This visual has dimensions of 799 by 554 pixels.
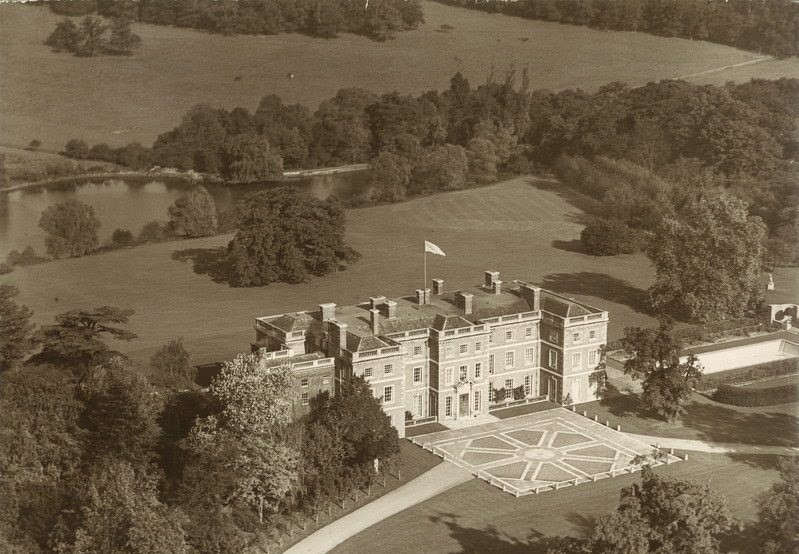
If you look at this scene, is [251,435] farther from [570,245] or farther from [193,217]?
[570,245]

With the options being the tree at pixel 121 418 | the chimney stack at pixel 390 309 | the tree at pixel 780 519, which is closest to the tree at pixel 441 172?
the chimney stack at pixel 390 309

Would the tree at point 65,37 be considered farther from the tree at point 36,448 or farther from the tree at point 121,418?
the tree at point 121,418

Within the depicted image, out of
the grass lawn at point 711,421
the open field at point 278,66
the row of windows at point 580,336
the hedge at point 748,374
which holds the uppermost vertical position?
the open field at point 278,66

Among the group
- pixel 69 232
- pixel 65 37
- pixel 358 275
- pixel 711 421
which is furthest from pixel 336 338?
pixel 65 37

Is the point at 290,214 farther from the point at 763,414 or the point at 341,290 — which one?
the point at 763,414

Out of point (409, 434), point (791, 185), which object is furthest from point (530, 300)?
point (791, 185)

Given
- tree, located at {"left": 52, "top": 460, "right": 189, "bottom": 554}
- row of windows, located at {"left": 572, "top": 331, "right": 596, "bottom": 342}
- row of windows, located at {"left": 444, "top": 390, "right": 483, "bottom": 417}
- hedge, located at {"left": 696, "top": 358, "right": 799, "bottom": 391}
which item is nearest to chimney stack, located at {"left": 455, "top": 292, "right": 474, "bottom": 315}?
row of windows, located at {"left": 444, "top": 390, "right": 483, "bottom": 417}
